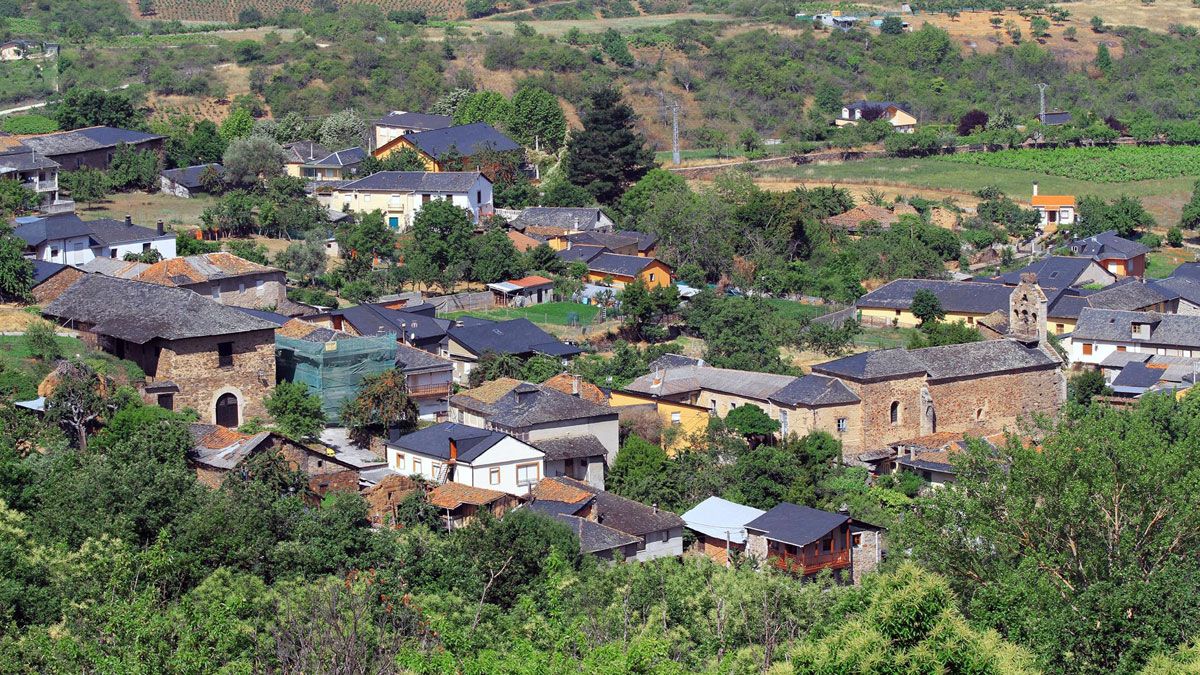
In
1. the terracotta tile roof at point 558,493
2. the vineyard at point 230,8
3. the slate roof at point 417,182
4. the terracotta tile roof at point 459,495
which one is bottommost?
the terracotta tile roof at point 558,493

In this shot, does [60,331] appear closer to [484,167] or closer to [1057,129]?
[484,167]

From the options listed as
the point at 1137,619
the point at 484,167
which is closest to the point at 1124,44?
the point at 484,167

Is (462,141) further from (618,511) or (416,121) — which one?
(618,511)

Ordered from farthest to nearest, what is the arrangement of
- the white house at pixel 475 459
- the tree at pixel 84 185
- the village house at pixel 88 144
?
1. the village house at pixel 88 144
2. the tree at pixel 84 185
3. the white house at pixel 475 459

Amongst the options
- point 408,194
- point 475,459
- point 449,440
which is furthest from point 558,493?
point 408,194

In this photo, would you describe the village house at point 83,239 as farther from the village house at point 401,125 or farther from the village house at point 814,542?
the village house at point 814,542

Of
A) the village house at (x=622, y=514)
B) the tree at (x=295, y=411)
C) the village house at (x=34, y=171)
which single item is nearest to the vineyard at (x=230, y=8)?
the village house at (x=34, y=171)

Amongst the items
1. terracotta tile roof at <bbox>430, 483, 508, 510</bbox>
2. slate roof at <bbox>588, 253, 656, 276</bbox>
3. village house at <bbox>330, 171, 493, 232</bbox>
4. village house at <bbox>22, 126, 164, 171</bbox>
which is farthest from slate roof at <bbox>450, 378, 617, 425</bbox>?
village house at <bbox>22, 126, 164, 171</bbox>
